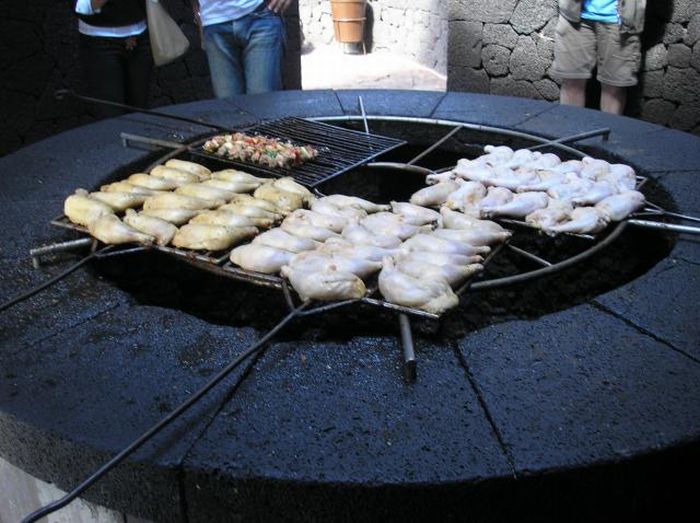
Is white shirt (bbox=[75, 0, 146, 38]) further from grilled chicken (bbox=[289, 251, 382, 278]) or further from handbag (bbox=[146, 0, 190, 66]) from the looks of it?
grilled chicken (bbox=[289, 251, 382, 278])

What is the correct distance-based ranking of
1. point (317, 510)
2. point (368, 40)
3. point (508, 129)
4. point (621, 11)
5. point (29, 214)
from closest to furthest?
point (317, 510), point (29, 214), point (508, 129), point (621, 11), point (368, 40)

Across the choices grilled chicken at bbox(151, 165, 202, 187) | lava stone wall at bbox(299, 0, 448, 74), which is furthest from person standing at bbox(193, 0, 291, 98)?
lava stone wall at bbox(299, 0, 448, 74)

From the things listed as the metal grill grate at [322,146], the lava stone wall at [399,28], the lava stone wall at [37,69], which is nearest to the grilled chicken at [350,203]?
the metal grill grate at [322,146]

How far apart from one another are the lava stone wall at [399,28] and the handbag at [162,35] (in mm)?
8324

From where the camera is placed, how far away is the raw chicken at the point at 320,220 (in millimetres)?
2744

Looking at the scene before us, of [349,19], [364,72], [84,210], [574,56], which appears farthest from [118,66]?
[349,19]

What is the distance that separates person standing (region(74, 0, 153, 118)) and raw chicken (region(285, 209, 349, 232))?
307 cm

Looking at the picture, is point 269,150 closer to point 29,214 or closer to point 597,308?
point 29,214

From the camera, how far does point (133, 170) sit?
374 cm

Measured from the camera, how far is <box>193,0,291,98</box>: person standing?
16.7 ft

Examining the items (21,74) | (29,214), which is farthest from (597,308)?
(21,74)

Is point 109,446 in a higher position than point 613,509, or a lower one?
higher

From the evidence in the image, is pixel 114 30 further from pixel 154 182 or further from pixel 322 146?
pixel 154 182

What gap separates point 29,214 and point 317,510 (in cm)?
220
